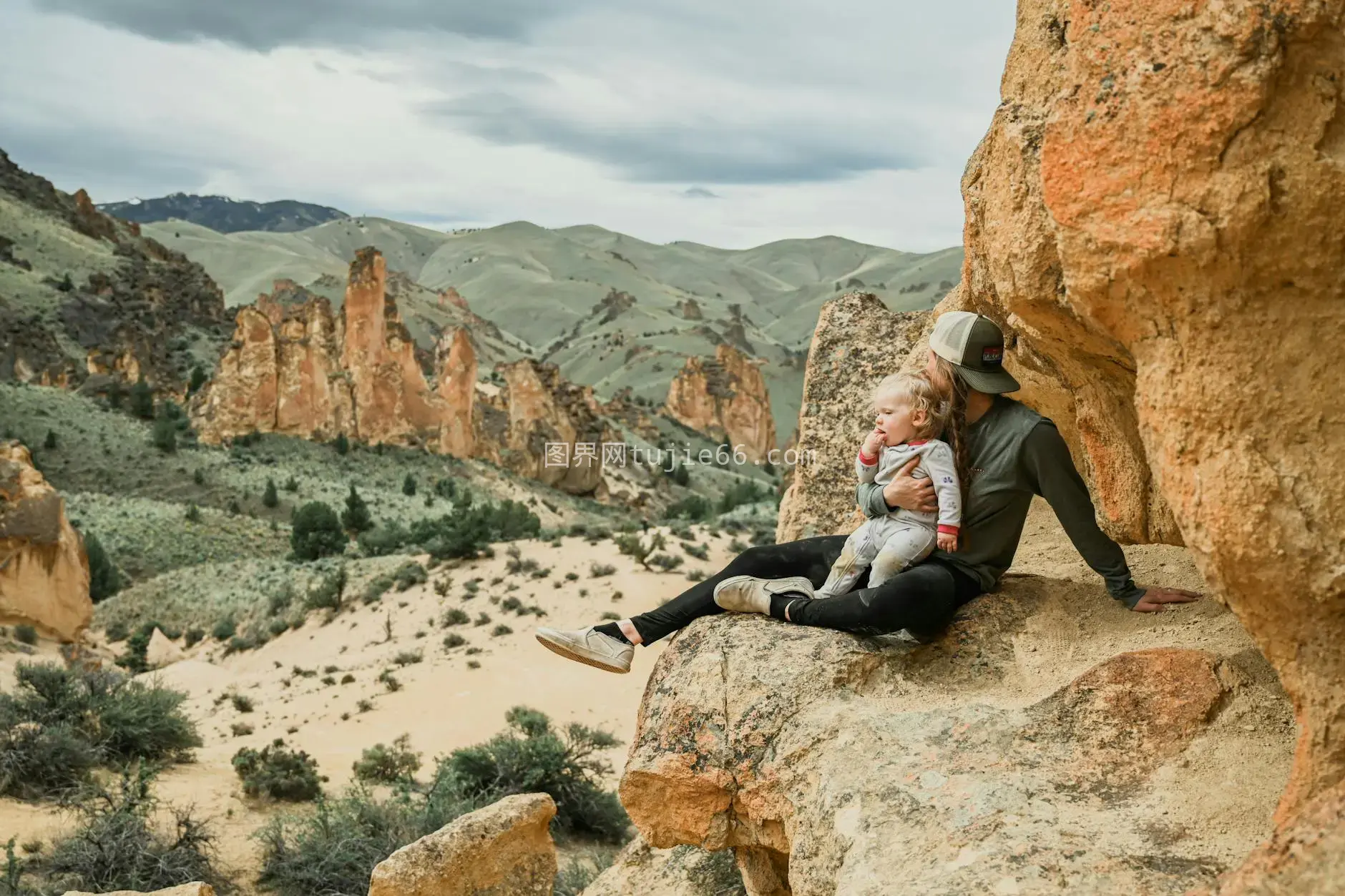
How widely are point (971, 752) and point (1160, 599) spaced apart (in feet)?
3.38

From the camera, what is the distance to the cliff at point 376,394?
40500mm

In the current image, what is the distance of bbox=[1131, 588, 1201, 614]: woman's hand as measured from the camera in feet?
12.3

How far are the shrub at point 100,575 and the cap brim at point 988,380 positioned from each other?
2590 centimetres

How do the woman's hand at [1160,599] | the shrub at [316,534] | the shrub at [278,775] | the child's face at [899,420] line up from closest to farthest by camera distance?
the woman's hand at [1160,599] < the child's face at [899,420] < the shrub at [278,775] < the shrub at [316,534]

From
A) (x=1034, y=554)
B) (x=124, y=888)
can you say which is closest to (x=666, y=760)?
(x=1034, y=554)

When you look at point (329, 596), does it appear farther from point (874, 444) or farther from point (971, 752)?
point (971, 752)

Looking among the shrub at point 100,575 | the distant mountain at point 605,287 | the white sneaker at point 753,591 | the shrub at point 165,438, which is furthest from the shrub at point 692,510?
the distant mountain at point 605,287

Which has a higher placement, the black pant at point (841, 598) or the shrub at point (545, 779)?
→ the black pant at point (841, 598)

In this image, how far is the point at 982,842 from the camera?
2.78 m

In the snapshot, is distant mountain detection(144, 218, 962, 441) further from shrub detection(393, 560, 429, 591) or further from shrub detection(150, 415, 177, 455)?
shrub detection(393, 560, 429, 591)

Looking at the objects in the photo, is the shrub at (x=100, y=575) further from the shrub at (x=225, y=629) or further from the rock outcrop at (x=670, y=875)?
the rock outcrop at (x=670, y=875)

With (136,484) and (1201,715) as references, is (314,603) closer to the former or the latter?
(136,484)

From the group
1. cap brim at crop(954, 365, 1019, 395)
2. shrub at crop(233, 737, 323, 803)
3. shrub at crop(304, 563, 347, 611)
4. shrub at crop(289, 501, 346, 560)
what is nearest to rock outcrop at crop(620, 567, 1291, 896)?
cap brim at crop(954, 365, 1019, 395)

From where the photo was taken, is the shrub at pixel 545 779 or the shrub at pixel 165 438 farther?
the shrub at pixel 165 438
